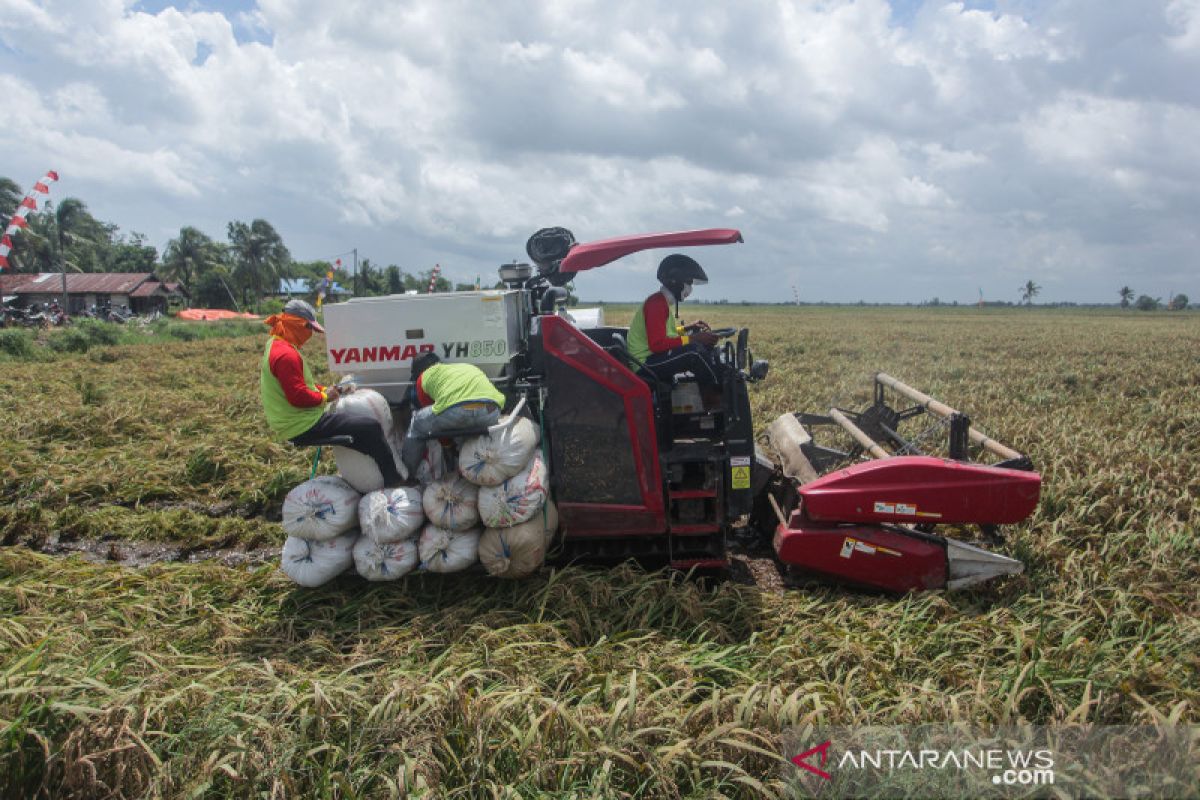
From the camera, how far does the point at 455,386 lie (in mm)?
4184

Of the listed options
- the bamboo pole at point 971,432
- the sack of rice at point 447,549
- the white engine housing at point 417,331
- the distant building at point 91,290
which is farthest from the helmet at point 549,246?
the distant building at point 91,290

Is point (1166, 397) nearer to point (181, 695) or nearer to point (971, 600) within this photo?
point (971, 600)

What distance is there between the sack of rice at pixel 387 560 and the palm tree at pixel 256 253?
63923 mm

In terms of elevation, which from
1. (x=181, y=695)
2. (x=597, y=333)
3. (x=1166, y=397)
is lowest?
(x=181, y=695)

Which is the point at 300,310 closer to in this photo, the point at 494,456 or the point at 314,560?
the point at 314,560

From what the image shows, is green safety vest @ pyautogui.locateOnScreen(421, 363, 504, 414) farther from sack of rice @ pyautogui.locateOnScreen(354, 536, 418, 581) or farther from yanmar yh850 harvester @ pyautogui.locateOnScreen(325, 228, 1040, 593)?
sack of rice @ pyautogui.locateOnScreen(354, 536, 418, 581)

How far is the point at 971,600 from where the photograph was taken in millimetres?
4344

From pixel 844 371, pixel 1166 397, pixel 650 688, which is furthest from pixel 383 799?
pixel 844 371

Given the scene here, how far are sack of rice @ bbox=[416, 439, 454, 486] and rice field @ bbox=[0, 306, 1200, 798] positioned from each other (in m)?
0.76

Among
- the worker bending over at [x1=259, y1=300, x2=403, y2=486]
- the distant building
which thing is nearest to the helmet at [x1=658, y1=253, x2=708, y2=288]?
the worker bending over at [x1=259, y1=300, x2=403, y2=486]

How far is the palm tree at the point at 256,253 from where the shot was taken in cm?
5853

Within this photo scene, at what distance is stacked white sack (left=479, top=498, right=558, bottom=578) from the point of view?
13.6ft

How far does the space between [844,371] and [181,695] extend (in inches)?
564

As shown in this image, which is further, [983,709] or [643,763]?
[983,709]
